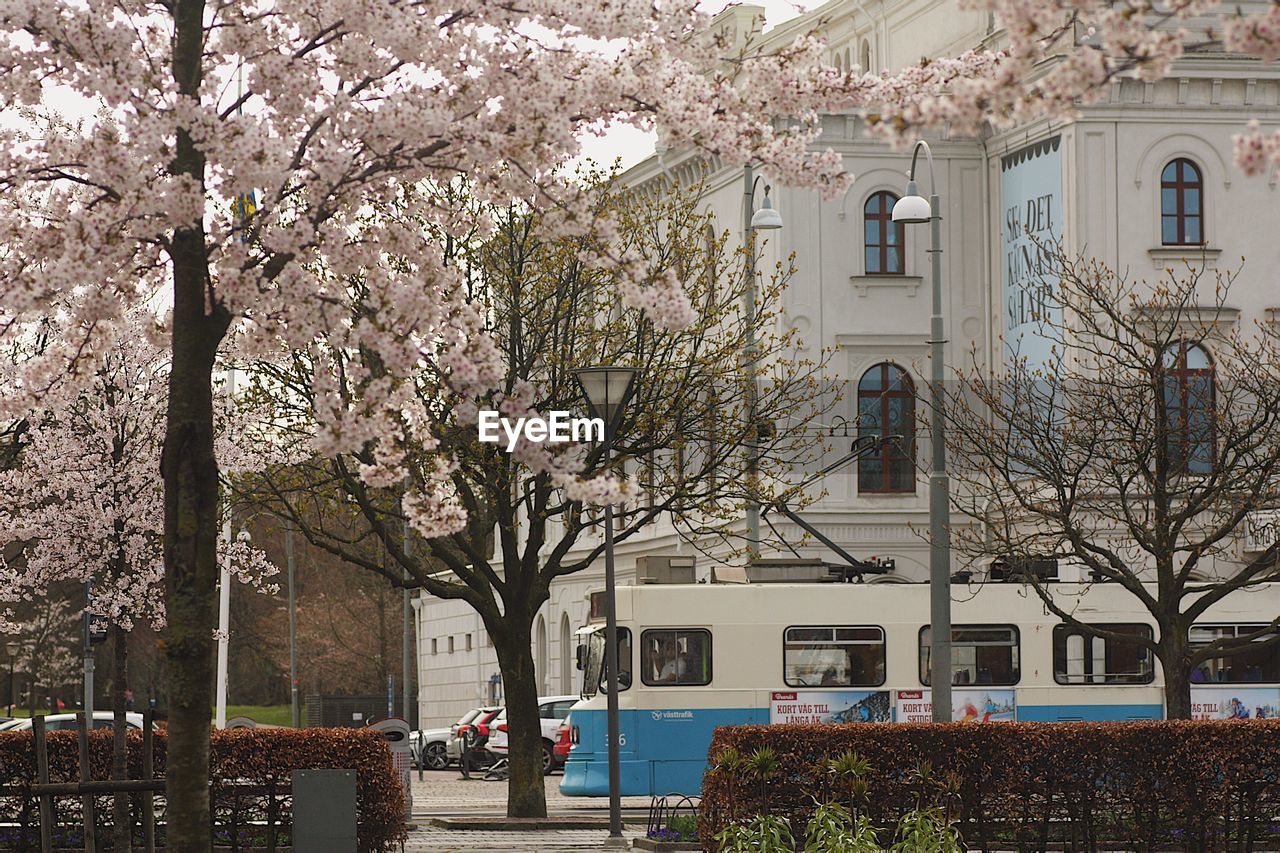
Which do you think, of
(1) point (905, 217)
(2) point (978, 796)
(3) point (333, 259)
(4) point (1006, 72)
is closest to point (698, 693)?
(1) point (905, 217)

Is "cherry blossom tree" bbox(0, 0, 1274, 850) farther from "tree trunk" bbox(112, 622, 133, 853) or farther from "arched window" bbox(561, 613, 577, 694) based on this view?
"arched window" bbox(561, 613, 577, 694)

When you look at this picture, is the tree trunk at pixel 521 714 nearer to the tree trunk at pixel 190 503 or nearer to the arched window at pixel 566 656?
the tree trunk at pixel 190 503

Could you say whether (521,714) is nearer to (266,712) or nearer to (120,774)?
(120,774)

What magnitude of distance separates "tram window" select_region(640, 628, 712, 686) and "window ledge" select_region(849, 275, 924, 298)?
21.4 metres

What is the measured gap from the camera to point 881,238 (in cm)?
4975

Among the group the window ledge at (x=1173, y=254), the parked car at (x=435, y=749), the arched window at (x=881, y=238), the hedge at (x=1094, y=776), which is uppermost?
the arched window at (x=881, y=238)

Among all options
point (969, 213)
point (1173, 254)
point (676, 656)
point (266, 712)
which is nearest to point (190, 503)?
point (676, 656)

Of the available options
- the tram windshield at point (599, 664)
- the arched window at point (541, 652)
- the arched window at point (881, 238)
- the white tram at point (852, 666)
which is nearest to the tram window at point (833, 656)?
the white tram at point (852, 666)

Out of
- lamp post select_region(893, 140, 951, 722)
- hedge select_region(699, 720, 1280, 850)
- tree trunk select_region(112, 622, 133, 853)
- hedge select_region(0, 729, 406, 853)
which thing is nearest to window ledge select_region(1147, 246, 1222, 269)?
lamp post select_region(893, 140, 951, 722)

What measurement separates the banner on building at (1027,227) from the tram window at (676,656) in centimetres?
1826

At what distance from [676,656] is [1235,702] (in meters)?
7.82

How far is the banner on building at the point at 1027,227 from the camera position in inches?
1828

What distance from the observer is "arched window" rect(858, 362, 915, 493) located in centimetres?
4847

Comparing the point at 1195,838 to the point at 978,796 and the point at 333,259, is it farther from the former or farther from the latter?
the point at 333,259
